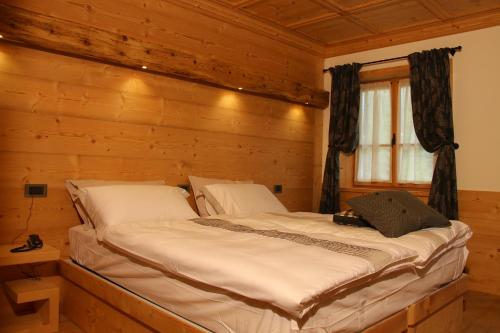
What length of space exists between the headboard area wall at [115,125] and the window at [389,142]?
2.93 feet

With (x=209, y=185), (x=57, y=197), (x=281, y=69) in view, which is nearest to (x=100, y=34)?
(x=57, y=197)

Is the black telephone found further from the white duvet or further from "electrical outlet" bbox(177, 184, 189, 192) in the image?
"electrical outlet" bbox(177, 184, 189, 192)

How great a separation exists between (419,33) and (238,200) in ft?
8.21

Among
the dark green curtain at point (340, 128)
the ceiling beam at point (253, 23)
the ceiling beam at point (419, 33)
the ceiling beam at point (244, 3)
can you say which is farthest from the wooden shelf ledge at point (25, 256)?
the ceiling beam at point (419, 33)

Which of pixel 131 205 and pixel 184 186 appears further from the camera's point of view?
pixel 184 186

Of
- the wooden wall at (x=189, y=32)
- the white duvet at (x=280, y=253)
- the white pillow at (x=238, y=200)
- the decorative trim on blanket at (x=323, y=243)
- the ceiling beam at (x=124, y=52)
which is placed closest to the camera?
the white duvet at (x=280, y=253)

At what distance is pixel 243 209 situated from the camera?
10.5 ft

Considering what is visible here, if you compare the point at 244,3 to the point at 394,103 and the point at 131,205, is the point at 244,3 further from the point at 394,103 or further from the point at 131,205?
the point at 131,205

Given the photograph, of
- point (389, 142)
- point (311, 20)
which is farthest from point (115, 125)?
point (389, 142)

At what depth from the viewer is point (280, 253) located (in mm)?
1704

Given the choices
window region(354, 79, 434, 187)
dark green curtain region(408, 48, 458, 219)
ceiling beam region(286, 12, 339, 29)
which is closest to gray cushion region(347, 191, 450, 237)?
dark green curtain region(408, 48, 458, 219)

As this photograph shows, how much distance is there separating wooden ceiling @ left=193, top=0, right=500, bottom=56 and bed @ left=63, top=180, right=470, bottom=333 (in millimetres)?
2007

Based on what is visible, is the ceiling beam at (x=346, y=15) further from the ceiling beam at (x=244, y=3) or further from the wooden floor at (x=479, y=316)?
the wooden floor at (x=479, y=316)

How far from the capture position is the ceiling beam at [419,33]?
12.1 ft
